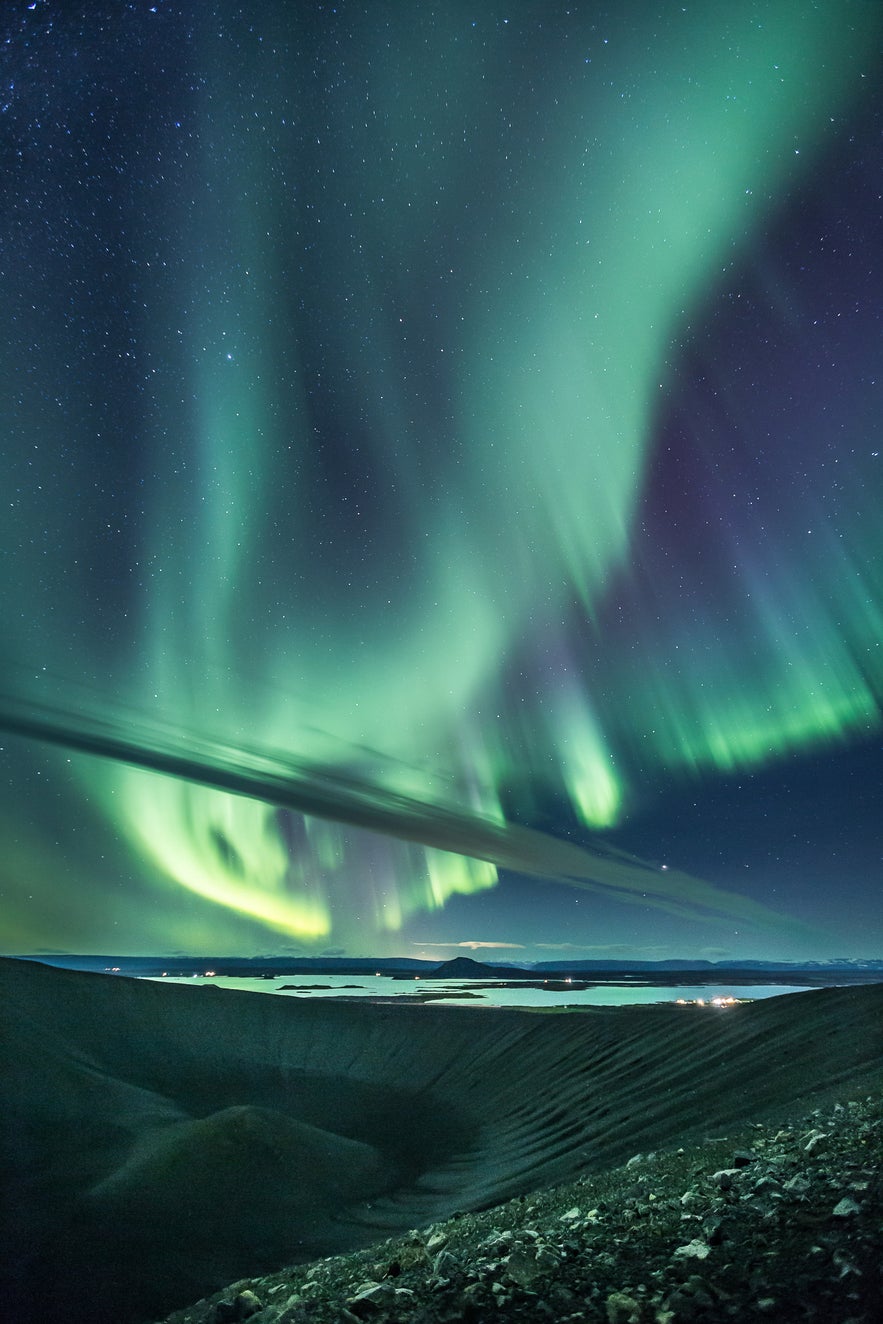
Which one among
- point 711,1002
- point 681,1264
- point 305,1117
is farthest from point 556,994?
point 681,1264

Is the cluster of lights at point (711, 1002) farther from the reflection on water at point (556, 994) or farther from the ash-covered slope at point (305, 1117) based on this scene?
the ash-covered slope at point (305, 1117)

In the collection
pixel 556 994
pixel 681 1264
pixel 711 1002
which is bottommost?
pixel 711 1002

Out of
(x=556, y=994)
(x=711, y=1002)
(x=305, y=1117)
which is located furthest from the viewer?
(x=556, y=994)

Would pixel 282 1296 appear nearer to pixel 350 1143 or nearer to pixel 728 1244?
pixel 728 1244

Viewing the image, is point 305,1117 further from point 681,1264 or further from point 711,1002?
point 681,1264

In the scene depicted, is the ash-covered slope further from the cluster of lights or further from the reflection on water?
the reflection on water

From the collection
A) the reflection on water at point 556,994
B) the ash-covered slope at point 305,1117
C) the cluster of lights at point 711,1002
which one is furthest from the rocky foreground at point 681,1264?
the reflection on water at point 556,994
